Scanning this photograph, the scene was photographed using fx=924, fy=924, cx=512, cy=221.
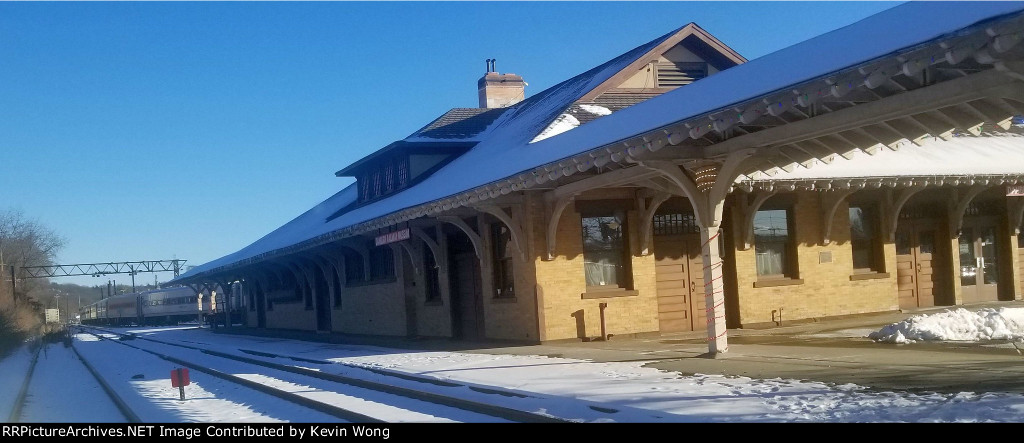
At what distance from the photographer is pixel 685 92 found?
14.0 meters

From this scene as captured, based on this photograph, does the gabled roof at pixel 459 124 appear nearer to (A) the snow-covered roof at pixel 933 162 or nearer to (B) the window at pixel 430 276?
(B) the window at pixel 430 276

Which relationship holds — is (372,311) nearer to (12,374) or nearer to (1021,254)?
(12,374)

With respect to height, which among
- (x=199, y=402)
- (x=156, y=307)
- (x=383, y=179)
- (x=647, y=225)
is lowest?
(x=156, y=307)

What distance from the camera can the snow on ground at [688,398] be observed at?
7.88 metres

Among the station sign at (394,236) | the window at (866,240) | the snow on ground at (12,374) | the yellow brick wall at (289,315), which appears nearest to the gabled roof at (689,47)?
the window at (866,240)

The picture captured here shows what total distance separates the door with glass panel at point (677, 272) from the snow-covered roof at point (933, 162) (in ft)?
7.75

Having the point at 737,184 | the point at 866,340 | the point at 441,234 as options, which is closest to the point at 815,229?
the point at 737,184

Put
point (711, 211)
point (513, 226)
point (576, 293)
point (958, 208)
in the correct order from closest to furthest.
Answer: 1. point (711, 211)
2. point (513, 226)
3. point (576, 293)
4. point (958, 208)

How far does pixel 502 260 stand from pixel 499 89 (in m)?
14.4

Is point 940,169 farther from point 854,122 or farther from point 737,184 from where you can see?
point 854,122

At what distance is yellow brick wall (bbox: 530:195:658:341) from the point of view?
1762cm

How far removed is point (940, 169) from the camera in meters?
18.6

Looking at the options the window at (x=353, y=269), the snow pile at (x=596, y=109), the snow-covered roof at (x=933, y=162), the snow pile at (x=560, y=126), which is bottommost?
the window at (x=353, y=269)

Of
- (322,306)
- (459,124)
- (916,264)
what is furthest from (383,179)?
(916,264)
